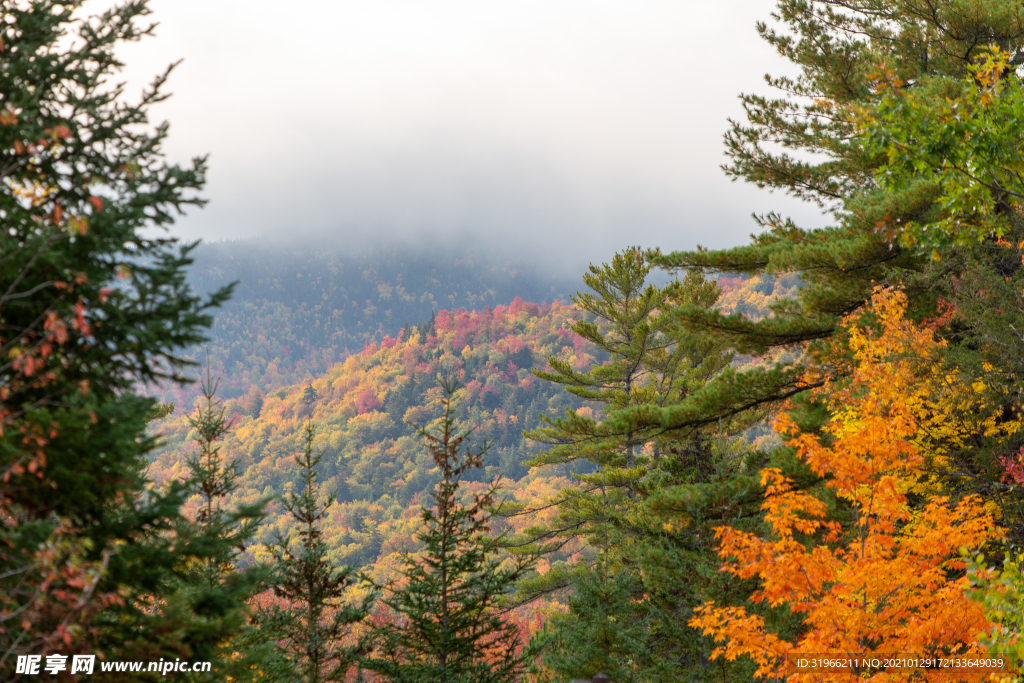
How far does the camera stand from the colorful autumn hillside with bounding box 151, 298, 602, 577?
77.8 m

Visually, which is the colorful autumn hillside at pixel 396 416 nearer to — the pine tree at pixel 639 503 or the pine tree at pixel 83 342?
the pine tree at pixel 639 503

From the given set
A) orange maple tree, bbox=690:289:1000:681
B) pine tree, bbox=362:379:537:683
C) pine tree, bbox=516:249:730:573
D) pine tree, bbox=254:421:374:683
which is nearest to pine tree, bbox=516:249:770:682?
pine tree, bbox=516:249:730:573

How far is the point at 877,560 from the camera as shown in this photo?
673 cm

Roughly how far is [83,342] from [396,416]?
95787mm

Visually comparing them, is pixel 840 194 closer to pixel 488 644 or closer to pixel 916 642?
pixel 916 642

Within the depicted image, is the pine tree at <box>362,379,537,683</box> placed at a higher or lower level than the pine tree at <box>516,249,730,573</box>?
lower

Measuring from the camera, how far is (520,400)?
302ft

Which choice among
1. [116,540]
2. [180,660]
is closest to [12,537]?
[116,540]

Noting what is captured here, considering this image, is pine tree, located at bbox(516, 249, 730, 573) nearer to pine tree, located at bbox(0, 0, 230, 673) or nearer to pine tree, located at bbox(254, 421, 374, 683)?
pine tree, located at bbox(254, 421, 374, 683)

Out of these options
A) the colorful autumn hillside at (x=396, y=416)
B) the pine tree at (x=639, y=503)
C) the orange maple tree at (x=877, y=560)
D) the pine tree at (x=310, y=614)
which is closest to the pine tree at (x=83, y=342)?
the pine tree at (x=310, y=614)

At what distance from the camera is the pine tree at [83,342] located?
11.7 ft

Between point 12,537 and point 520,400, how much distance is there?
3511 inches

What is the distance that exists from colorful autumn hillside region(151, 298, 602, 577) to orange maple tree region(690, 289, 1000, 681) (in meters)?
60.0

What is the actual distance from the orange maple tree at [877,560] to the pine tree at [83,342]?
6.20 m
